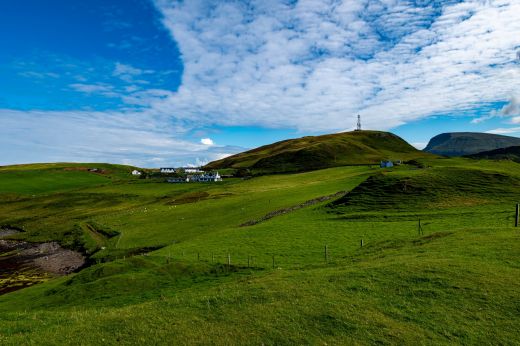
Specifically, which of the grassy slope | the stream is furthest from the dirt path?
the stream

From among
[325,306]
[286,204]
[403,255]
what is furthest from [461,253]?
[286,204]

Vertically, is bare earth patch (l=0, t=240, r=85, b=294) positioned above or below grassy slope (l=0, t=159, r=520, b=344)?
below

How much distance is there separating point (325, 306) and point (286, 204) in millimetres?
64212

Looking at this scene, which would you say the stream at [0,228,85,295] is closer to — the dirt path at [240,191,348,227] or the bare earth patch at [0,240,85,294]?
the bare earth patch at [0,240,85,294]

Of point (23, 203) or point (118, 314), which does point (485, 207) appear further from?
point (23, 203)

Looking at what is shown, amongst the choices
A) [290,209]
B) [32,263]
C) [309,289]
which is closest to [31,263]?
[32,263]

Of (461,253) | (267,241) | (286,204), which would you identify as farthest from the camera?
(286,204)

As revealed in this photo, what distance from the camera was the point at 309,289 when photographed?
80.0ft

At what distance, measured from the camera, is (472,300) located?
21.4 m

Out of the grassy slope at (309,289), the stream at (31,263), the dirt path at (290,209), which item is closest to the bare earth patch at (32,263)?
the stream at (31,263)

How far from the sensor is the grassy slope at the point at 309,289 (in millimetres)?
18453

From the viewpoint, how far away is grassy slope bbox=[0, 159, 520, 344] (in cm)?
1845

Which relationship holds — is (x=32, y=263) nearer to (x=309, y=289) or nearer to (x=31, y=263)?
(x=31, y=263)

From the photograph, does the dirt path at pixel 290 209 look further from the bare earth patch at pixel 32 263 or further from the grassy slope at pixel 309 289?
the bare earth patch at pixel 32 263
